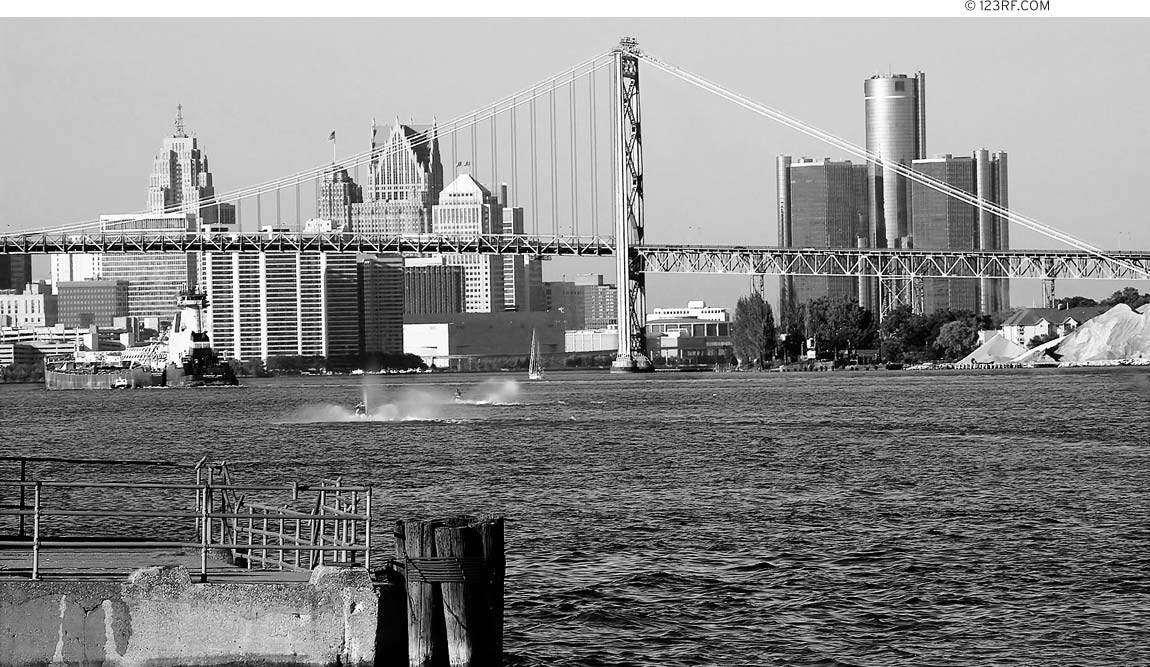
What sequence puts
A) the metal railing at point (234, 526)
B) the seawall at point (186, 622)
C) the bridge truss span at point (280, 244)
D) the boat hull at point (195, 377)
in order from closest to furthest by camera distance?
the seawall at point (186, 622), the metal railing at point (234, 526), the bridge truss span at point (280, 244), the boat hull at point (195, 377)

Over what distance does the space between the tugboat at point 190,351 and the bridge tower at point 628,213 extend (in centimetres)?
3545

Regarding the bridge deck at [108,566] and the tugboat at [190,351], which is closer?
the bridge deck at [108,566]

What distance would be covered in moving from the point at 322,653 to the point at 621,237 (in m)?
99.7

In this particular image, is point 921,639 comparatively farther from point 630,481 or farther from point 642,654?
point 630,481

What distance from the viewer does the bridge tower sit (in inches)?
4392

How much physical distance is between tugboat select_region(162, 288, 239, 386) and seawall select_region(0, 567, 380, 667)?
5044 inches

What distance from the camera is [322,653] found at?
40.3 feet

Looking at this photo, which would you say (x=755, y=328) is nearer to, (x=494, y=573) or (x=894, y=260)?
(x=894, y=260)

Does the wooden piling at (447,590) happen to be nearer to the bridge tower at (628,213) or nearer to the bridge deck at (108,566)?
the bridge deck at (108,566)

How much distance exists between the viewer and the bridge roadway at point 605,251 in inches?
4186

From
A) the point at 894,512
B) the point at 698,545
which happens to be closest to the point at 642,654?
the point at 698,545

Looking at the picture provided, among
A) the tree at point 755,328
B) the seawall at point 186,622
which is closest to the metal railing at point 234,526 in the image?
the seawall at point 186,622

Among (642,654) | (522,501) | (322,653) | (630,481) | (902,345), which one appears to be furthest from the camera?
(902,345)

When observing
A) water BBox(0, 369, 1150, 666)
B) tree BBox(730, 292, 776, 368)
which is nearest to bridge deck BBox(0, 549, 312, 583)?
water BBox(0, 369, 1150, 666)
